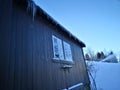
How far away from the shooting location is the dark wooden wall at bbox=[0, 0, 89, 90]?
143 cm

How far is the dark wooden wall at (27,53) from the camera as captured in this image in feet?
4.68

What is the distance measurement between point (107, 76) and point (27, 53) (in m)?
12.6

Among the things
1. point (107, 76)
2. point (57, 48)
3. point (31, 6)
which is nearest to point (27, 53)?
point (31, 6)

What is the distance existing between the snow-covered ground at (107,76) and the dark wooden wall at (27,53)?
854cm

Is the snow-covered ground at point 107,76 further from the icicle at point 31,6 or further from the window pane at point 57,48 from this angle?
the icicle at point 31,6

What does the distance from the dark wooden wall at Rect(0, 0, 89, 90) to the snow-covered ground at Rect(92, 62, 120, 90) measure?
8.54 m

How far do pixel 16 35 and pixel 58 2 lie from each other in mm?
4861

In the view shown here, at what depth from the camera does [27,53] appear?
3.24 meters

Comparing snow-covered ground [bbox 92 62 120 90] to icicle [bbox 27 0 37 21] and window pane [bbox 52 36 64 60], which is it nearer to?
window pane [bbox 52 36 64 60]

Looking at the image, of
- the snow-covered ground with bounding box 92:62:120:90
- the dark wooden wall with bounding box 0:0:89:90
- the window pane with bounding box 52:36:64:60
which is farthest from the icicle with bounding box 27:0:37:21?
the snow-covered ground with bounding box 92:62:120:90

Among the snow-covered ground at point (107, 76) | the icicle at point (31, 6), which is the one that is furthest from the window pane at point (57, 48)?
the snow-covered ground at point (107, 76)

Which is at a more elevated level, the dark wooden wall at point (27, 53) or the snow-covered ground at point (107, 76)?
the dark wooden wall at point (27, 53)

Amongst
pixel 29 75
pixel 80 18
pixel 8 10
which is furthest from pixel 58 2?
pixel 8 10

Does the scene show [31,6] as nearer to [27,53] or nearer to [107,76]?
[27,53]
